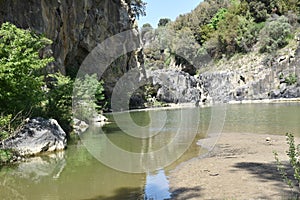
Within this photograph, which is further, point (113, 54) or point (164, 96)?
point (164, 96)

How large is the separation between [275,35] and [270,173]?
171 ft

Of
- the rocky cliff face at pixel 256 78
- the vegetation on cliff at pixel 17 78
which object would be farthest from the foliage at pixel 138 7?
the vegetation on cliff at pixel 17 78

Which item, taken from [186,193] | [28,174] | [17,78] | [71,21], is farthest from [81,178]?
[71,21]

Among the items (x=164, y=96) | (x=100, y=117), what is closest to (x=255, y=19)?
(x=164, y=96)

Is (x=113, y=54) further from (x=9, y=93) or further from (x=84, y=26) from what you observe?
(x=9, y=93)

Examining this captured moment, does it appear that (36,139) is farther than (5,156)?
Yes

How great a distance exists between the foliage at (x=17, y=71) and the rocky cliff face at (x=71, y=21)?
262 inches

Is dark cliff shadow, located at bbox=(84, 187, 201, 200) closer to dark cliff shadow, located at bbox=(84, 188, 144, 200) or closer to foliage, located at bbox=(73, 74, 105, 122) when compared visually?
dark cliff shadow, located at bbox=(84, 188, 144, 200)

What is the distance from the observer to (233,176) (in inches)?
327

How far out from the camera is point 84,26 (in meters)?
34.2

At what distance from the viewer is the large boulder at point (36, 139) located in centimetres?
1202

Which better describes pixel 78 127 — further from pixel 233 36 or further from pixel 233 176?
pixel 233 36

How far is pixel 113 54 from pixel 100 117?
16388mm

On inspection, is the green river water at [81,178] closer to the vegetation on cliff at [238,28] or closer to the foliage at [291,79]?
the foliage at [291,79]
